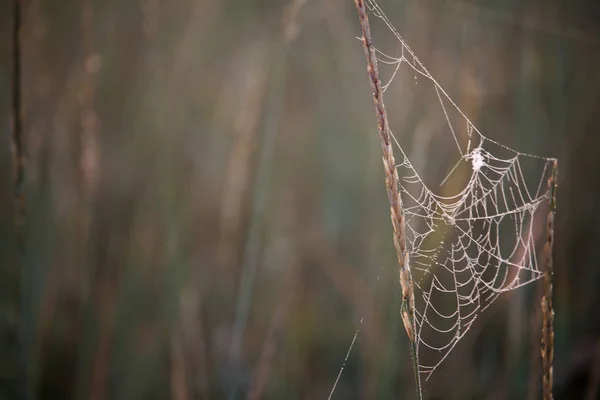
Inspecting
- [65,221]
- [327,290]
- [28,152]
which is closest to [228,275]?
[327,290]

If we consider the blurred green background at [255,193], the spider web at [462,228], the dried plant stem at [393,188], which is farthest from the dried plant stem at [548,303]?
the spider web at [462,228]

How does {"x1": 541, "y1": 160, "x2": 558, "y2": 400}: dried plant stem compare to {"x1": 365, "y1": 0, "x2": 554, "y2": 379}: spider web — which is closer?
{"x1": 541, "y1": 160, "x2": 558, "y2": 400}: dried plant stem

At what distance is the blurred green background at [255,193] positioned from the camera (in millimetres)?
924

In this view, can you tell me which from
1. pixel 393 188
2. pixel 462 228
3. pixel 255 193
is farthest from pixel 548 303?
pixel 462 228

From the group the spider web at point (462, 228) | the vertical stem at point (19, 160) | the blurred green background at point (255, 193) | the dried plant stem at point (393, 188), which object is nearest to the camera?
the dried plant stem at point (393, 188)

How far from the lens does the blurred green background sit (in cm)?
92

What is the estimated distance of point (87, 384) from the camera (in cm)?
83

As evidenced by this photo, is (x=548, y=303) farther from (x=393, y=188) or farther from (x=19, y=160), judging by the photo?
(x=19, y=160)

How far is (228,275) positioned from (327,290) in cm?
28

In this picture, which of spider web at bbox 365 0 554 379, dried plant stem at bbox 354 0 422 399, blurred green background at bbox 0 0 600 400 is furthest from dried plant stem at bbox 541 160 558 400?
spider web at bbox 365 0 554 379

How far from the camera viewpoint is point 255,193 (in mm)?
914

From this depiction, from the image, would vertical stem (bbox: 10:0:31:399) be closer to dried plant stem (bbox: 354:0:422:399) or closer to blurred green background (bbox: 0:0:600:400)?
blurred green background (bbox: 0:0:600:400)

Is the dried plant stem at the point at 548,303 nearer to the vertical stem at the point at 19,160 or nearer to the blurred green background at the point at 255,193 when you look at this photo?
Answer: the blurred green background at the point at 255,193

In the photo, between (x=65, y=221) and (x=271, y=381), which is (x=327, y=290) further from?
(x=65, y=221)
